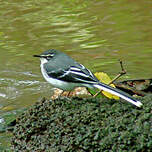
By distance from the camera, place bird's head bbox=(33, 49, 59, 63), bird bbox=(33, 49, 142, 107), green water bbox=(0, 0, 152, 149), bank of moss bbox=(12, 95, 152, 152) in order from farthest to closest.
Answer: green water bbox=(0, 0, 152, 149), bird's head bbox=(33, 49, 59, 63), bird bbox=(33, 49, 142, 107), bank of moss bbox=(12, 95, 152, 152)

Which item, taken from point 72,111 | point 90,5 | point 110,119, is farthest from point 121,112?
point 90,5

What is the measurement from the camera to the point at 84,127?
5223 mm

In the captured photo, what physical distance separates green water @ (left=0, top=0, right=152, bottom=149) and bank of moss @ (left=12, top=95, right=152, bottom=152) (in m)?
1.37

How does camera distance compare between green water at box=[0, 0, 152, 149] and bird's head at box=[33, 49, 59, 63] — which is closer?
bird's head at box=[33, 49, 59, 63]

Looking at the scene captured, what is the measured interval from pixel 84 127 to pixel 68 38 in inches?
264

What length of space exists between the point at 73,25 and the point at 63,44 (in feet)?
4.74

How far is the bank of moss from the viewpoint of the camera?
491 centimetres

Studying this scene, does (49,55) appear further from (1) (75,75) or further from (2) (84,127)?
(2) (84,127)

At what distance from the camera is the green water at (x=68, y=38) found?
9488mm

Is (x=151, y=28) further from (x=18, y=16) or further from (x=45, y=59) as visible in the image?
(x=45, y=59)

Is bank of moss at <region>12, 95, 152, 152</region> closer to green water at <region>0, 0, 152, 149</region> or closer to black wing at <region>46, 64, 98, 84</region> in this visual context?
black wing at <region>46, 64, 98, 84</region>

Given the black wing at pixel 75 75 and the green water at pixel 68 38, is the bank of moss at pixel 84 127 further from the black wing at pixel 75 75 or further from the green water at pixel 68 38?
the green water at pixel 68 38

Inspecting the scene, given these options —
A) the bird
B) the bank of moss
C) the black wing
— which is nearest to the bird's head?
the bird

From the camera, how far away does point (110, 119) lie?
518 centimetres
